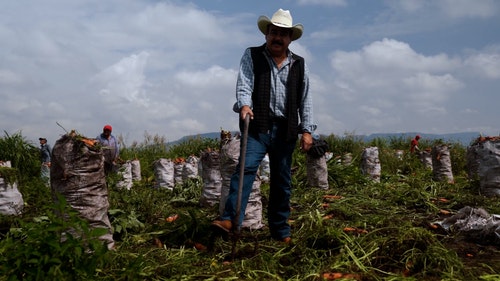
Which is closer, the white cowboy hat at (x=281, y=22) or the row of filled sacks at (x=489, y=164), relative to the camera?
the white cowboy hat at (x=281, y=22)

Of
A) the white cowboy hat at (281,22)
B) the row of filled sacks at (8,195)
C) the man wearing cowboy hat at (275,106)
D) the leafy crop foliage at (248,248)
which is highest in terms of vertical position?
the white cowboy hat at (281,22)

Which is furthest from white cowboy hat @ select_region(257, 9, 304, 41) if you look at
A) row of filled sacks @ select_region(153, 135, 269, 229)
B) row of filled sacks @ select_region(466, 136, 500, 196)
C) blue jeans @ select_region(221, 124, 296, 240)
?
row of filled sacks @ select_region(466, 136, 500, 196)

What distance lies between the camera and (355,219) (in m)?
5.45

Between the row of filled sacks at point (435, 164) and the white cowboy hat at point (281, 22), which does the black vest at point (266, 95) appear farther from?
the row of filled sacks at point (435, 164)

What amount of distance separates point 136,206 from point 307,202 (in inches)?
90.6

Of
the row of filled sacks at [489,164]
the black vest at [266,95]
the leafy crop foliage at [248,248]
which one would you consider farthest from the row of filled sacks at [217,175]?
the row of filled sacks at [489,164]

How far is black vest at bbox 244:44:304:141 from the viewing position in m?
4.12

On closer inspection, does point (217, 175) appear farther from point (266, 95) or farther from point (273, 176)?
point (266, 95)

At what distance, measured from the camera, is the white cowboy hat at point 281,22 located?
4141 mm

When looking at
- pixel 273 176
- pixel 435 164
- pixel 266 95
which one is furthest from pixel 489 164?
pixel 266 95

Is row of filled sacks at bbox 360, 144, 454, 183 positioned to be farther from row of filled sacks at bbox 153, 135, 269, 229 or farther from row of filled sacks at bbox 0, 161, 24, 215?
row of filled sacks at bbox 0, 161, 24, 215

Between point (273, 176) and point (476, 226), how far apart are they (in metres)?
1.83

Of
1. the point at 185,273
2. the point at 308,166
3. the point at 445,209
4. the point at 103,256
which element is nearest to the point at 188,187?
the point at 308,166

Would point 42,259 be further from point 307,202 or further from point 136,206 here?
point 307,202
